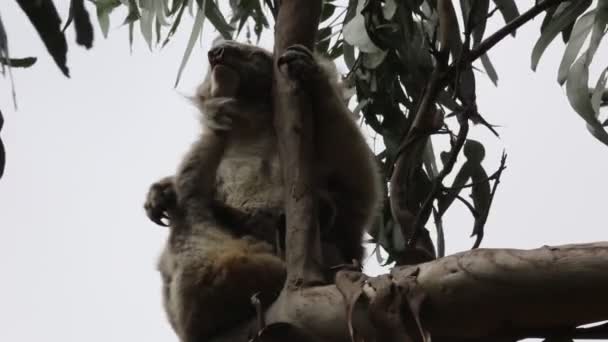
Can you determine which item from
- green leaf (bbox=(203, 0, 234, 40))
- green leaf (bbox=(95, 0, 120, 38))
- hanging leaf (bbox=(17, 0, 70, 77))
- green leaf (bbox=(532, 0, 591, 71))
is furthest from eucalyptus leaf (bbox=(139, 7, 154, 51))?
hanging leaf (bbox=(17, 0, 70, 77))

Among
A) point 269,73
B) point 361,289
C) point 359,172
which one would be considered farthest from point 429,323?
point 269,73

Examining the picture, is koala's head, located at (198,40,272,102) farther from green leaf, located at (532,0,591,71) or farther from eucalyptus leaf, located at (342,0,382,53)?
green leaf, located at (532,0,591,71)

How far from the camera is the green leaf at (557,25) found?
3.14 m

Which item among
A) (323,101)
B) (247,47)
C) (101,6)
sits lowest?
(323,101)

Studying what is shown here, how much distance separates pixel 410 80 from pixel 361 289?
6.14ft

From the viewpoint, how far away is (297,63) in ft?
7.61

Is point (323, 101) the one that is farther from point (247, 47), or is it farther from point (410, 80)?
point (410, 80)

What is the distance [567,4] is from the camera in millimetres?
3250

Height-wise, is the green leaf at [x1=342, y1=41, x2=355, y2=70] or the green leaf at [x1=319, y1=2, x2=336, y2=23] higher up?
the green leaf at [x1=319, y1=2, x2=336, y2=23]

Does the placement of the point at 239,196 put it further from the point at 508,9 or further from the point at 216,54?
the point at 508,9

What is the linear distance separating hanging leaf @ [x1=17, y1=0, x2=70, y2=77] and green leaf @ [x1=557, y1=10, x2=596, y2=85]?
173 cm

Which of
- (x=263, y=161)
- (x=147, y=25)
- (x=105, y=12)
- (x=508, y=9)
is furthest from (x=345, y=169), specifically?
(x=105, y=12)

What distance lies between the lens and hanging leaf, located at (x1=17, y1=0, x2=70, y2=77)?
6.49 ft

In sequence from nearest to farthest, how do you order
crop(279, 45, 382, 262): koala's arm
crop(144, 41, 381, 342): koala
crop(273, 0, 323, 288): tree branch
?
crop(273, 0, 323, 288): tree branch
crop(144, 41, 381, 342): koala
crop(279, 45, 382, 262): koala's arm
